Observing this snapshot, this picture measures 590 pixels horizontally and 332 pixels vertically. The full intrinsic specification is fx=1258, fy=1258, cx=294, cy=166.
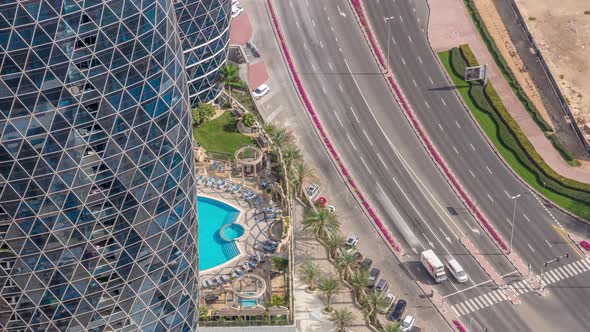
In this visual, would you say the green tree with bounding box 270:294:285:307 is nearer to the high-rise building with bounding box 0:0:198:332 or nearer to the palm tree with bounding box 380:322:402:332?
the palm tree with bounding box 380:322:402:332

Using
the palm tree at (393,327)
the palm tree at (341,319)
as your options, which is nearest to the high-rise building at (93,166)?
the palm tree at (341,319)

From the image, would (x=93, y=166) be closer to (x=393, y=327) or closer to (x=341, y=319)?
(x=341, y=319)

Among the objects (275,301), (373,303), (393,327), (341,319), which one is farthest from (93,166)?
(373,303)

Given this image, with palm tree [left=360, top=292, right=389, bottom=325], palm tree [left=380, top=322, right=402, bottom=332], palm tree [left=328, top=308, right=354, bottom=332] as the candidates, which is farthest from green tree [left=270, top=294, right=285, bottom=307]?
palm tree [left=380, top=322, right=402, bottom=332]

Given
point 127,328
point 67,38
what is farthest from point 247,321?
point 67,38

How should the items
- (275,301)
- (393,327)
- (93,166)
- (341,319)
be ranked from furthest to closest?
(275,301)
(341,319)
(393,327)
(93,166)

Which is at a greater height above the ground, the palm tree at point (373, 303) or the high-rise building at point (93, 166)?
the high-rise building at point (93, 166)

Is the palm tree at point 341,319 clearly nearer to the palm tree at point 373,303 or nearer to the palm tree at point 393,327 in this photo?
the palm tree at point 373,303
